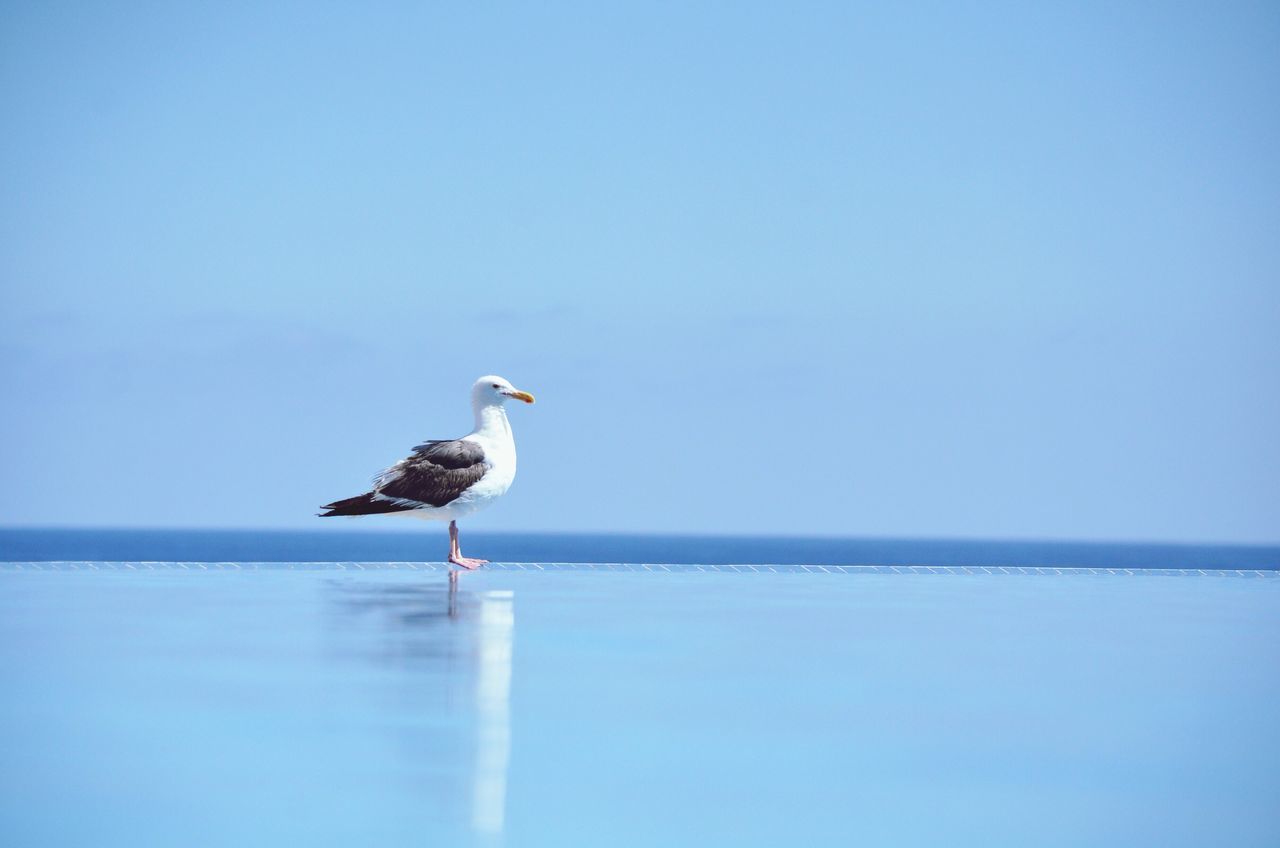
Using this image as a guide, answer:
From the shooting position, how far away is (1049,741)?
12.0ft

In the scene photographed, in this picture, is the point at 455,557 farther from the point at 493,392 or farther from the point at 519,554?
the point at 519,554

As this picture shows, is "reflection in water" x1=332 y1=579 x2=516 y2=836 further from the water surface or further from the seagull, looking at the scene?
the seagull

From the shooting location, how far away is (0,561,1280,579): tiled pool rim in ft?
33.9

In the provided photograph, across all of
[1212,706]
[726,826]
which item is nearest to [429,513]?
[1212,706]

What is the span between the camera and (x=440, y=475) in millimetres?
8930

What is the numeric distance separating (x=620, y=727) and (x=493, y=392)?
5.78 m

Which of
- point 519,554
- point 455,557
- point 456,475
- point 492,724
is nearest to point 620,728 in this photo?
point 492,724

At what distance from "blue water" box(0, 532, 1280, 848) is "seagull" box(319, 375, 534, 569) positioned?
1.80m

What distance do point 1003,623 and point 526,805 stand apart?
474 cm

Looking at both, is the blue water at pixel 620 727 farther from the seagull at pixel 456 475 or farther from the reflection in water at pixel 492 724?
the seagull at pixel 456 475

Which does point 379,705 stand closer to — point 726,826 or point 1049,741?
point 726,826

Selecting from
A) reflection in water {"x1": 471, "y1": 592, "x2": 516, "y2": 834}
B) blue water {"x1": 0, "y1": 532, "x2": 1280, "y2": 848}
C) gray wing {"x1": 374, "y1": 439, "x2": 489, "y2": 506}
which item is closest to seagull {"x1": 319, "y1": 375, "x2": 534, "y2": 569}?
gray wing {"x1": 374, "y1": 439, "x2": 489, "y2": 506}

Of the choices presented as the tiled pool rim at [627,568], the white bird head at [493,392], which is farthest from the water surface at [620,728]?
the tiled pool rim at [627,568]

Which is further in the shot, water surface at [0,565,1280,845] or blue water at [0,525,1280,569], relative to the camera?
blue water at [0,525,1280,569]
